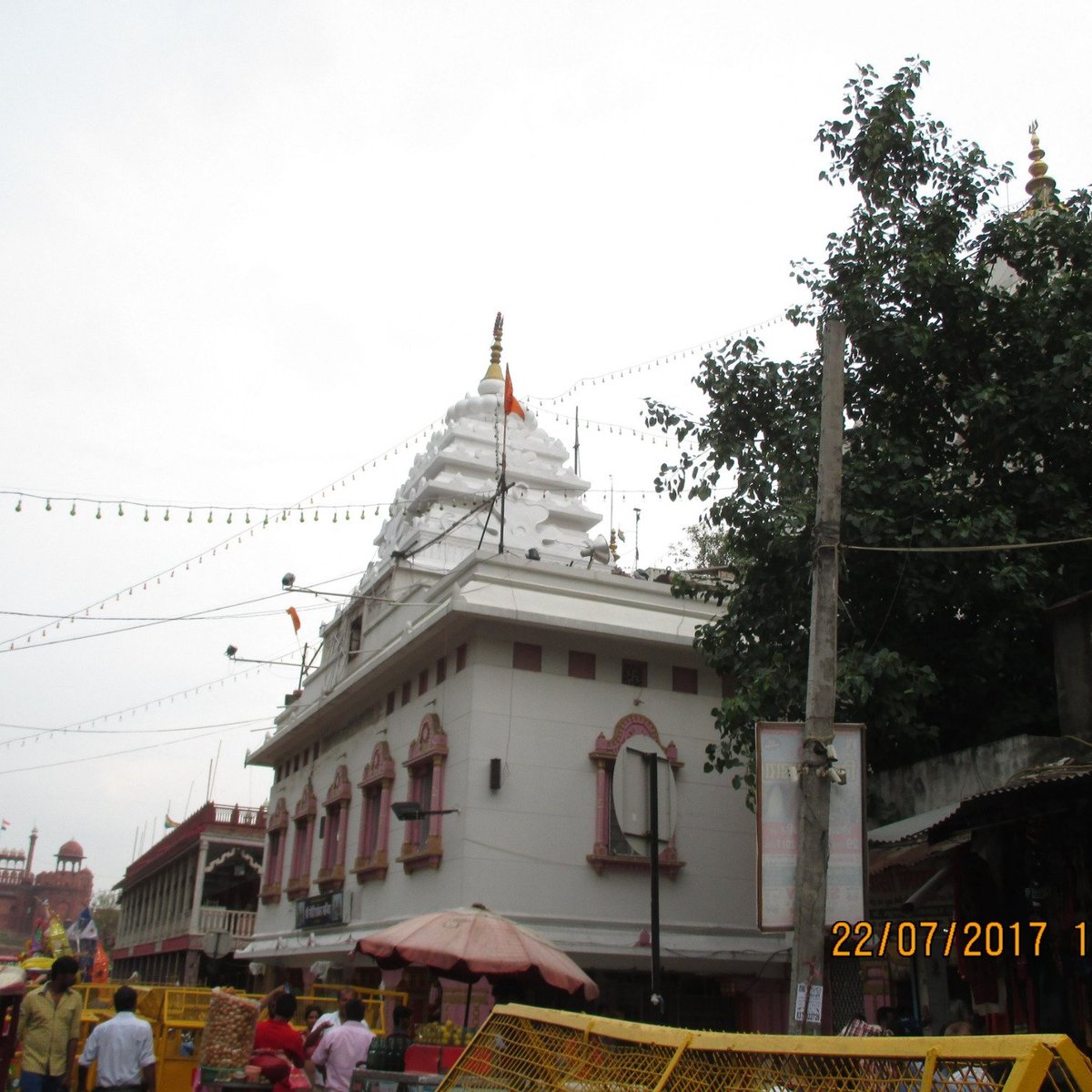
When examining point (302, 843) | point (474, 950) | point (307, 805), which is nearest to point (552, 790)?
point (474, 950)

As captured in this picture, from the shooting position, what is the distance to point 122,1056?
27.1ft

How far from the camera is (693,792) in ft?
61.1

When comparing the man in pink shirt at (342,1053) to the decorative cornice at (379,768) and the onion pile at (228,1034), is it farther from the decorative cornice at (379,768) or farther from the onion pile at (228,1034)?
the decorative cornice at (379,768)

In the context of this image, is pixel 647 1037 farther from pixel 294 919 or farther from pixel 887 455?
pixel 294 919

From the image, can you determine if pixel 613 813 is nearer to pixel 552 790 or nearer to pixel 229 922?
pixel 552 790

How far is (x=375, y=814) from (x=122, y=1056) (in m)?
12.4

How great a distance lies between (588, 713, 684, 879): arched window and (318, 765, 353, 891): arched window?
19.9 ft

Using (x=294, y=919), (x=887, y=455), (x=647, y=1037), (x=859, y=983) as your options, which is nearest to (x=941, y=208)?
(x=887, y=455)

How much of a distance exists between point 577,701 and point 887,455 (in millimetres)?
6431

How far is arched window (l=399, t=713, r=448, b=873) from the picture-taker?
17.3 meters

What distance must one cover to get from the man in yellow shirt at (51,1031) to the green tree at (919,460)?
8082 mm

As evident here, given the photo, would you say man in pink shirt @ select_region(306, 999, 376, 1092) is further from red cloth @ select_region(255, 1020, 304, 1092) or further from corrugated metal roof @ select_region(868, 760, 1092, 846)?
corrugated metal roof @ select_region(868, 760, 1092, 846)

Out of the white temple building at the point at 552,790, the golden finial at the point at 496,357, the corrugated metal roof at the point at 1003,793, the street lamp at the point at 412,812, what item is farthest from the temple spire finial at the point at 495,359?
the corrugated metal roof at the point at 1003,793

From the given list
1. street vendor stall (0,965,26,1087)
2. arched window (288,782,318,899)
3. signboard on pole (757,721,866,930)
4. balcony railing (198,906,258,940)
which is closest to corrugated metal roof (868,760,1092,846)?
signboard on pole (757,721,866,930)
